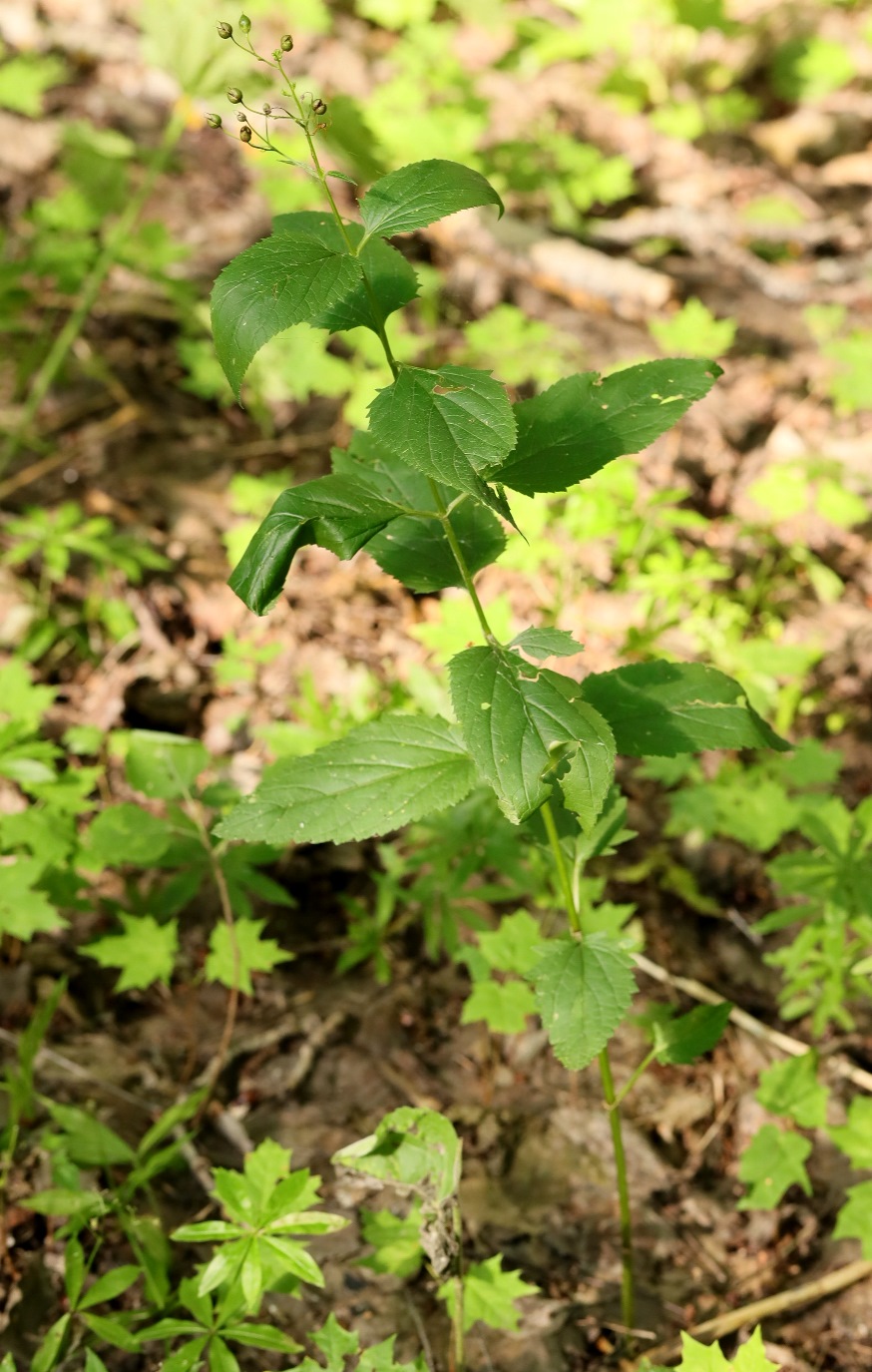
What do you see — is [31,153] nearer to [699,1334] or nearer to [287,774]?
[287,774]

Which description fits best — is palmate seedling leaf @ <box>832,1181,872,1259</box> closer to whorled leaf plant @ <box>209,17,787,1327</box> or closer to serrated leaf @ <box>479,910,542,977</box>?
whorled leaf plant @ <box>209,17,787,1327</box>

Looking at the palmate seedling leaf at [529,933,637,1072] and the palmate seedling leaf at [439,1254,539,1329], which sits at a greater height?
the palmate seedling leaf at [529,933,637,1072]

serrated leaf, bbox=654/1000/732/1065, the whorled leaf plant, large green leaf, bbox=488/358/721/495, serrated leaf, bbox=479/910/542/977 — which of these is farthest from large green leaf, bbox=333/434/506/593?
serrated leaf, bbox=479/910/542/977

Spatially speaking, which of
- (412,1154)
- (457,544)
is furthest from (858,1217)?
(457,544)

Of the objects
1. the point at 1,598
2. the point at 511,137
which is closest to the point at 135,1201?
the point at 1,598

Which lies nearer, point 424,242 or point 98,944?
point 98,944

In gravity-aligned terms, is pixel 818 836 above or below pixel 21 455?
below
